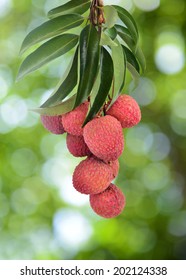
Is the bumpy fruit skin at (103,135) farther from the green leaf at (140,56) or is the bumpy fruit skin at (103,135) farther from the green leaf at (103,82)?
the green leaf at (140,56)

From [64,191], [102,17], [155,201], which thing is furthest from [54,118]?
[155,201]

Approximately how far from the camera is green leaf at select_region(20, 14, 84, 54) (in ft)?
2.45

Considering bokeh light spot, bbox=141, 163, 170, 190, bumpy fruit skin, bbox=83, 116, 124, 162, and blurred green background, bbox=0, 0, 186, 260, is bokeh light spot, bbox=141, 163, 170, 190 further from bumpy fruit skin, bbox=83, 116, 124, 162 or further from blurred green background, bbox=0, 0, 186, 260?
bumpy fruit skin, bbox=83, 116, 124, 162

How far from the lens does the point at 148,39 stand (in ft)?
3.58

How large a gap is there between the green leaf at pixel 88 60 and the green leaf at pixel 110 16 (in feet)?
0.08

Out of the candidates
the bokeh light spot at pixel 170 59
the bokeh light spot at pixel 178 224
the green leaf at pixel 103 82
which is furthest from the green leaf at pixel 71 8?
the bokeh light spot at pixel 178 224

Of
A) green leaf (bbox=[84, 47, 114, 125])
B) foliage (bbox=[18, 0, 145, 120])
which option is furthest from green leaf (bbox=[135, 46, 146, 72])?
green leaf (bbox=[84, 47, 114, 125])

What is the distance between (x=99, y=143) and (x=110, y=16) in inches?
7.3

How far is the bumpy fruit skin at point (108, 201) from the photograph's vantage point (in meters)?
0.74

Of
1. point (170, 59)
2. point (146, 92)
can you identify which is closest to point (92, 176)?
point (146, 92)

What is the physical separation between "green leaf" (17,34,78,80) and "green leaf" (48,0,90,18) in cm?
4

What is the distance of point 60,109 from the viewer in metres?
0.70
